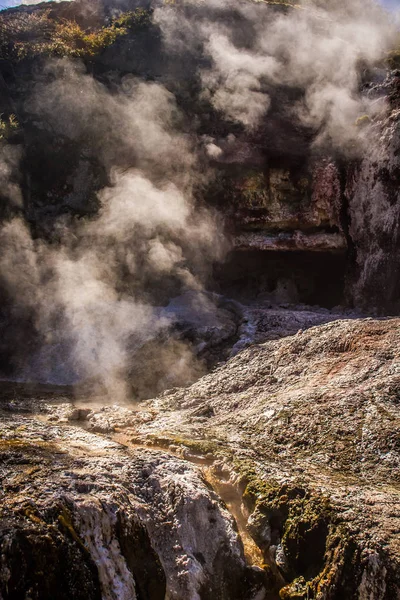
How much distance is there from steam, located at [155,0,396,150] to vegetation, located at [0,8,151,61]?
214cm

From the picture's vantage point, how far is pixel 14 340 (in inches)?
647

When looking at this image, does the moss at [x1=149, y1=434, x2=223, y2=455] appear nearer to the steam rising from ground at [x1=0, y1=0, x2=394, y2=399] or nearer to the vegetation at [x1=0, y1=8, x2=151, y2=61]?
the steam rising from ground at [x1=0, y1=0, x2=394, y2=399]

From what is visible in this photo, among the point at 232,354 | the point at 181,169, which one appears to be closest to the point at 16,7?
the point at 181,169

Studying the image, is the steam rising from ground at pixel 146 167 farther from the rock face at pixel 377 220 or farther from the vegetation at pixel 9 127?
the rock face at pixel 377 220

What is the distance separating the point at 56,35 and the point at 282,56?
12209mm

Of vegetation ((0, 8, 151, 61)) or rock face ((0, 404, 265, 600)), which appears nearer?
rock face ((0, 404, 265, 600))

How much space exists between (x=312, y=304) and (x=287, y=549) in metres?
14.5

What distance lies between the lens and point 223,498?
7266 mm

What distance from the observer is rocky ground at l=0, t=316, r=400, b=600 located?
16.4 ft

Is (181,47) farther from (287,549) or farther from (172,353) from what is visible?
(287,549)

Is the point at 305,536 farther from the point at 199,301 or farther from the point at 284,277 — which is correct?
the point at 284,277

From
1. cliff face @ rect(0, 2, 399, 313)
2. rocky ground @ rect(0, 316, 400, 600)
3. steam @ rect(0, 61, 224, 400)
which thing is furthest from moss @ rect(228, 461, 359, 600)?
cliff face @ rect(0, 2, 399, 313)

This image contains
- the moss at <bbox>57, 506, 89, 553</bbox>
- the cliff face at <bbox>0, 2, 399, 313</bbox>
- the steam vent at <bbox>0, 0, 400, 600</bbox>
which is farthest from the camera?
the cliff face at <bbox>0, 2, 399, 313</bbox>

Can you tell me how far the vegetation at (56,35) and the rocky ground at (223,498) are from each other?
20531 millimetres
